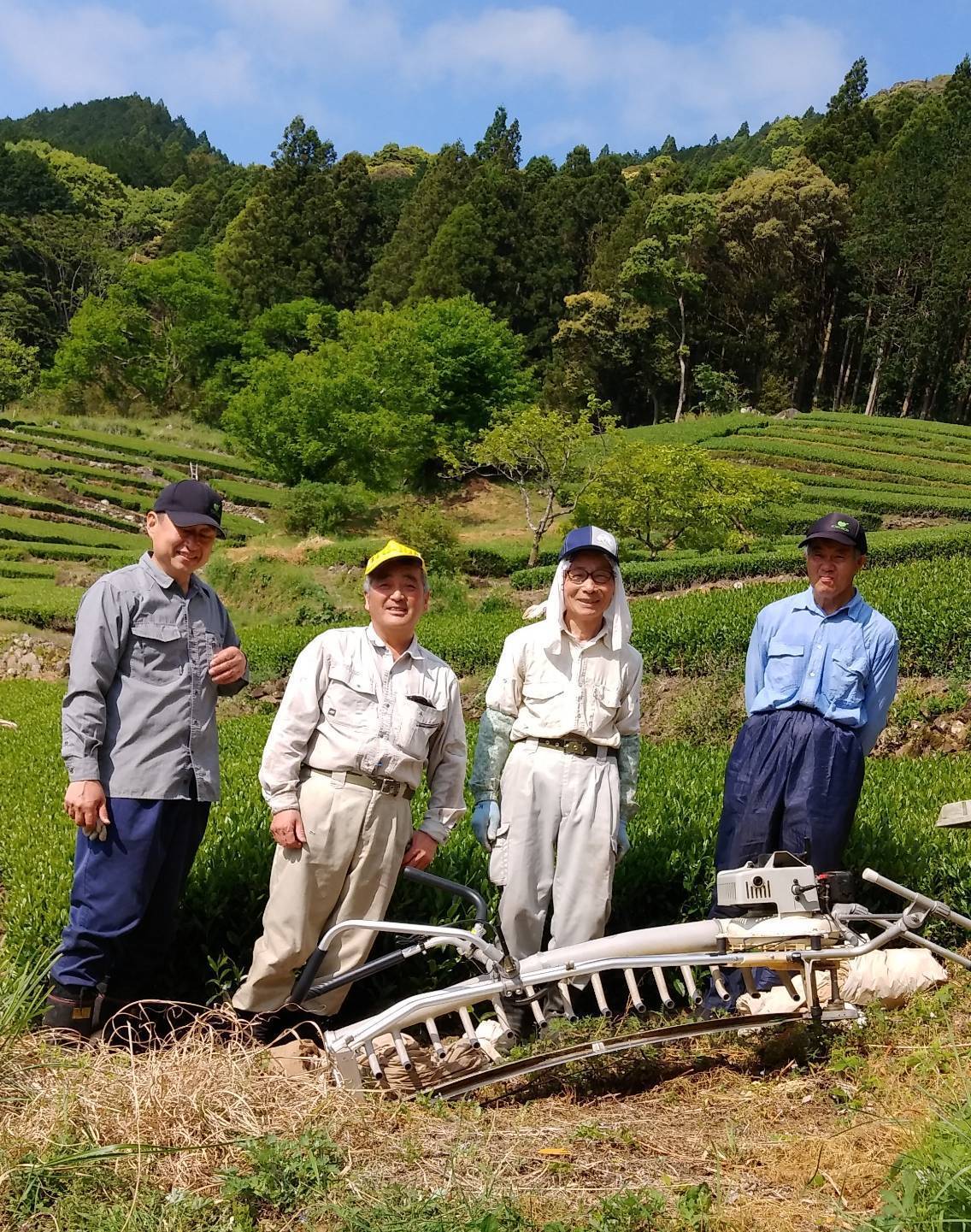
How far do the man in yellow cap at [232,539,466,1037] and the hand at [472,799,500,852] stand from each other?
0.85ft

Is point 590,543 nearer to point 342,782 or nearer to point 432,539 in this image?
point 342,782

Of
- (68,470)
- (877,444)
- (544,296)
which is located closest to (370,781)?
(68,470)

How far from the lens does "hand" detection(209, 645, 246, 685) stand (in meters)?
3.56

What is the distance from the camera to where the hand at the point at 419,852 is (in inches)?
144

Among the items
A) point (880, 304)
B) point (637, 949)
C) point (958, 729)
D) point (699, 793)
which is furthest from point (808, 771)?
point (880, 304)

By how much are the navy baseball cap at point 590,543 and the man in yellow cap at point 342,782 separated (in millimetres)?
537

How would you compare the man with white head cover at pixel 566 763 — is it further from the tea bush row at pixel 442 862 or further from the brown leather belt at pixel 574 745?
the tea bush row at pixel 442 862

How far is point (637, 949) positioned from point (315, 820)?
3.75 feet

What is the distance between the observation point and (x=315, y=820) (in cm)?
346

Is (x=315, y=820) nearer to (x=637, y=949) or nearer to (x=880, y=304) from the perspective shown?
(x=637, y=949)

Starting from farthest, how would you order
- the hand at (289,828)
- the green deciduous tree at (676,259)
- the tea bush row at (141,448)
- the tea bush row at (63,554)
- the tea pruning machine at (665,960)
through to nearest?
the green deciduous tree at (676,259) < the tea bush row at (141,448) < the tea bush row at (63,554) < the hand at (289,828) < the tea pruning machine at (665,960)

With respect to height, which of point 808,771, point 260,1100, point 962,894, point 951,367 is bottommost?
point 260,1100

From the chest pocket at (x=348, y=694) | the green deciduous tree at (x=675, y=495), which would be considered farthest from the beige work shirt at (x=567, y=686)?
the green deciduous tree at (x=675, y=495)

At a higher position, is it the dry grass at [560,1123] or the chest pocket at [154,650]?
the chest pocket at [154,650]
